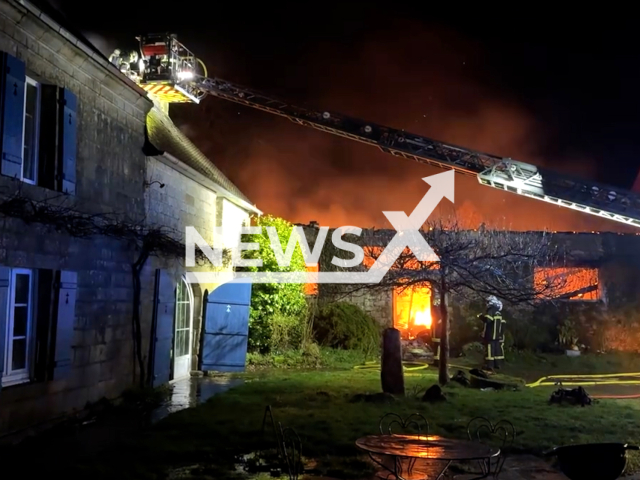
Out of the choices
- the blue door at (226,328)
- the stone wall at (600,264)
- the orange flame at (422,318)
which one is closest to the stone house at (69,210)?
the blue door at (226,328)

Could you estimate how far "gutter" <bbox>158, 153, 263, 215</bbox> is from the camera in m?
11.4

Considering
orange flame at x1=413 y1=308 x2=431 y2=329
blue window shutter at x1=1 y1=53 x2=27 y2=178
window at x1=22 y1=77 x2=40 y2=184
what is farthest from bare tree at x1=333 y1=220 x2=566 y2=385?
orange flame at x1=413 y1=308 x2=431 y2=329

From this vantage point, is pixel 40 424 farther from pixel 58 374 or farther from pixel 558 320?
pixel 558 320

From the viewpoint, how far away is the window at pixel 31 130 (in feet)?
25.6

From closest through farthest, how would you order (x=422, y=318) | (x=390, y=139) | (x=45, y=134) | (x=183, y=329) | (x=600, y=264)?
(x=45, y=134) < (x=183, y=329) < (x=390, y=139) < (x=600, y=264) < (x=422, y=318)

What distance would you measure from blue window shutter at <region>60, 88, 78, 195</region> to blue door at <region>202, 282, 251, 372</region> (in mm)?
6044

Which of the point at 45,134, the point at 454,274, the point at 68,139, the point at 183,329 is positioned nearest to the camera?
the point at 45,134

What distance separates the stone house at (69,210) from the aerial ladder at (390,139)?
14.0ft

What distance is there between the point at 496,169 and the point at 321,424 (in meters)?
8.44

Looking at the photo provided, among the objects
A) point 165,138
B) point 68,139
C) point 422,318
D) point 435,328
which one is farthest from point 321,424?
point 422,318

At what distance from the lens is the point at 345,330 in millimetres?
17266

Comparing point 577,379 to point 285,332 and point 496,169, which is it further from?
point 285,332

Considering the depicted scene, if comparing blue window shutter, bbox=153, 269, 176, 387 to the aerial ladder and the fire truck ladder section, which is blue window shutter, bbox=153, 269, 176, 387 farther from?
the fire truck ladder section

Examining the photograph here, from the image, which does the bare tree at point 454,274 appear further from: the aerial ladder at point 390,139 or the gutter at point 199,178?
the gutter at point 199,178
